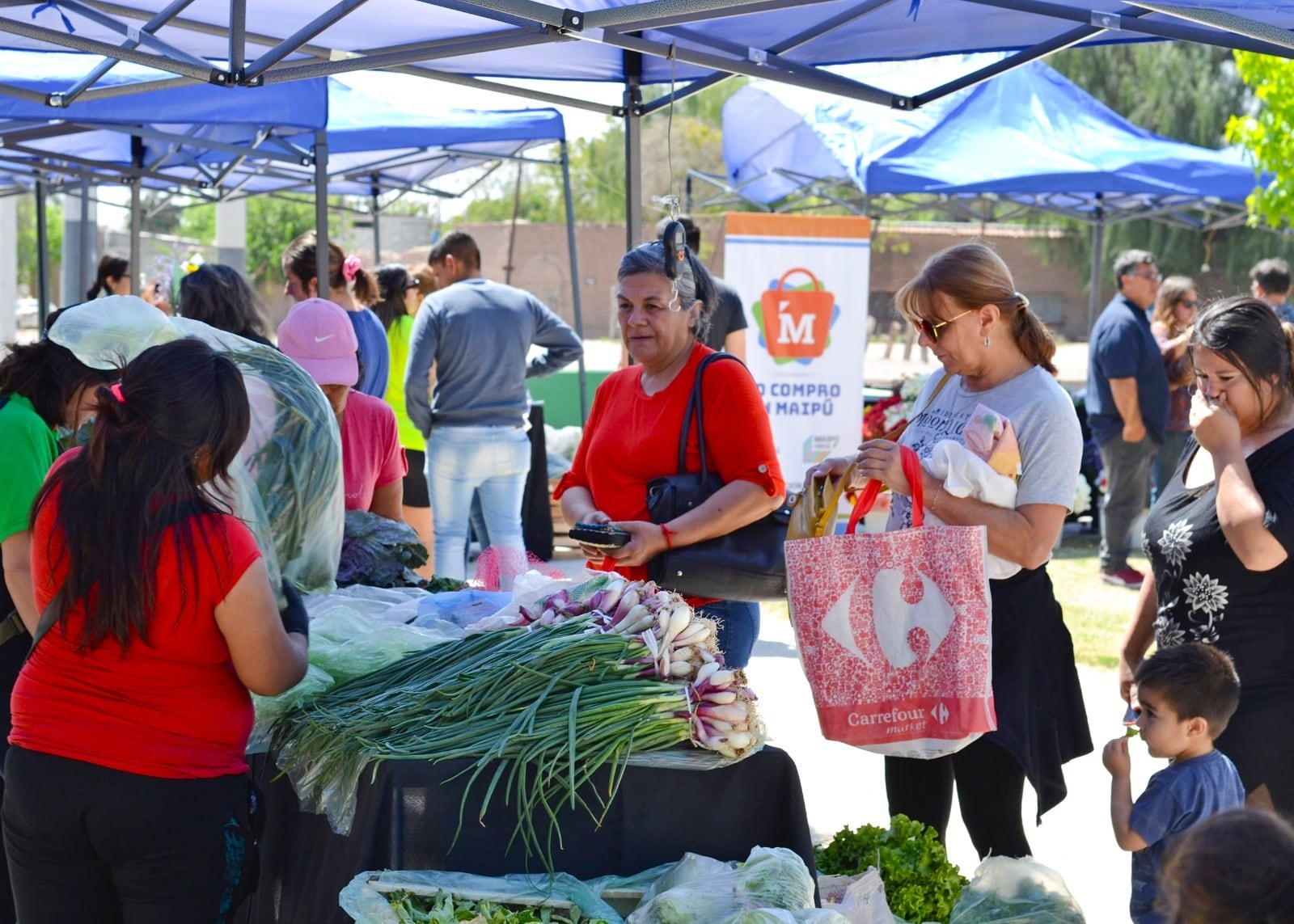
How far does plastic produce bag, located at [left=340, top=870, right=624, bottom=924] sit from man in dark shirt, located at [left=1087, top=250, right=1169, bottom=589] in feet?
21.9

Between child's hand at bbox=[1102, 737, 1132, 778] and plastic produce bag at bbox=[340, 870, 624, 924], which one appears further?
child's hand at bbox=[1102, 737, 1132, 778]

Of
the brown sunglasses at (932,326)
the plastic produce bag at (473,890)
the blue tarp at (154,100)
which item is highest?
the blue tarp at (154,100)

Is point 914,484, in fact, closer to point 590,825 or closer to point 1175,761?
point 1175,761

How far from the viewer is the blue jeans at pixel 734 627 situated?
328 centimetres

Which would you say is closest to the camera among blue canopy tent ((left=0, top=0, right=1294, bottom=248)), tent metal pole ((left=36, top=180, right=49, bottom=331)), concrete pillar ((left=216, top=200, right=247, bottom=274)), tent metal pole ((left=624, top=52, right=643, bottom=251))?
blue canopy tent ((left=0, top=0, right=1294, bottom=248))

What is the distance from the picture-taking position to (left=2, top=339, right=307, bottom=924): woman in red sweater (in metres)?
2.16

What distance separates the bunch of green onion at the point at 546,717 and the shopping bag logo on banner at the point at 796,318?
197 inches

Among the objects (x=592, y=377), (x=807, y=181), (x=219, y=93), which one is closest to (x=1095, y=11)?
(x=219, y=93)

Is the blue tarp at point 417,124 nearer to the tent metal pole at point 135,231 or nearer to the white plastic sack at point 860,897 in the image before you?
the tent metal pole at point 135,231

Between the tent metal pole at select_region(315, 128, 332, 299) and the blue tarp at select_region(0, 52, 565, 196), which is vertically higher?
the blue tarp at select_region(0, 52, 565, 196)

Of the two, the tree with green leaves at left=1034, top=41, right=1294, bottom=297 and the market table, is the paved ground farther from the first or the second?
the tree with green leaves at left=1034, top=41, right=1294, bottom=297

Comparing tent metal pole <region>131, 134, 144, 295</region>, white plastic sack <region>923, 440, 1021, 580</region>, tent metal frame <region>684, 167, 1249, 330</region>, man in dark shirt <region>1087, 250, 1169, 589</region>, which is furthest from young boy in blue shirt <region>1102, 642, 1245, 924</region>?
tent metal frame <region>684, 167, 1249, 330</region>

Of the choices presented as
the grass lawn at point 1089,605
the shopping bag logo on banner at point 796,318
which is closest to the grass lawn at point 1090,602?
the grass lawn at point 1089,605

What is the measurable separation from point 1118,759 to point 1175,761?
0.37 feet
